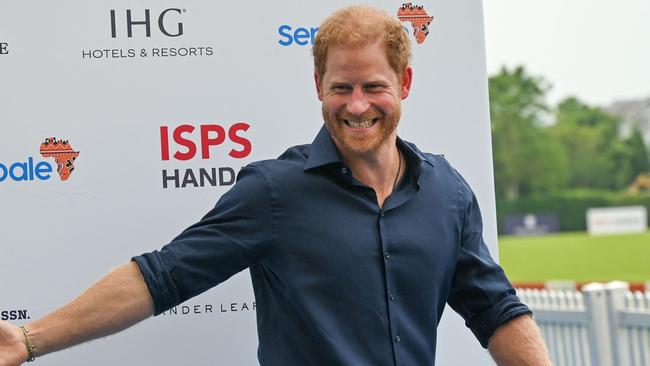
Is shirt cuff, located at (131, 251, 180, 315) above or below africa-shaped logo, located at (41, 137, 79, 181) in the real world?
below

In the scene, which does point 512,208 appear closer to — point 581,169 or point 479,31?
point 581,169

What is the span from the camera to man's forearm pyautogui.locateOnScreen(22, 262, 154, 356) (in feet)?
8.10

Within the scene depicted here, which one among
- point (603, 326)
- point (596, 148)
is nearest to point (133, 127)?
point (603, 326)

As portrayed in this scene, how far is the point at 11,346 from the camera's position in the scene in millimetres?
2402

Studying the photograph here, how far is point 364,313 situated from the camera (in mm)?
2730

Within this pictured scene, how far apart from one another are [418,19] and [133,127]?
1051 millimetres

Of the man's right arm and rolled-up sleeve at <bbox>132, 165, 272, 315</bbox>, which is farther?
rolled-up sleeve at <bbox>132, 165, 272, 315</bbox>

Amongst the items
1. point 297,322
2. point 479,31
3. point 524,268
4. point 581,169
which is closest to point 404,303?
point 297,322

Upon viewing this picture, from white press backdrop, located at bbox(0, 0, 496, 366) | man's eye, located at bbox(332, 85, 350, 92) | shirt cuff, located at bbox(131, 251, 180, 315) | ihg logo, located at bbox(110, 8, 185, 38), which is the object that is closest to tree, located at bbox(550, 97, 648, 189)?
white press backdrop, located at bbox(0, 0, 496, 366)

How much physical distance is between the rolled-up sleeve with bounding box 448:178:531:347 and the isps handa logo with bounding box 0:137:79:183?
4.16 feet

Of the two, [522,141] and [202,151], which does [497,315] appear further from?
[522,141]

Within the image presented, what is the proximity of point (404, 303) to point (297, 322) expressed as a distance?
30cm

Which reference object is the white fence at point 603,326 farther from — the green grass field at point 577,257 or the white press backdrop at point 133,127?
the green grass field at point 577,257

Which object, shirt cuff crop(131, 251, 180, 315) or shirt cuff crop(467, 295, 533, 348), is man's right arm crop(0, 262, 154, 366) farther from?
shirt cuff crop(467, 295, 533, 348)
